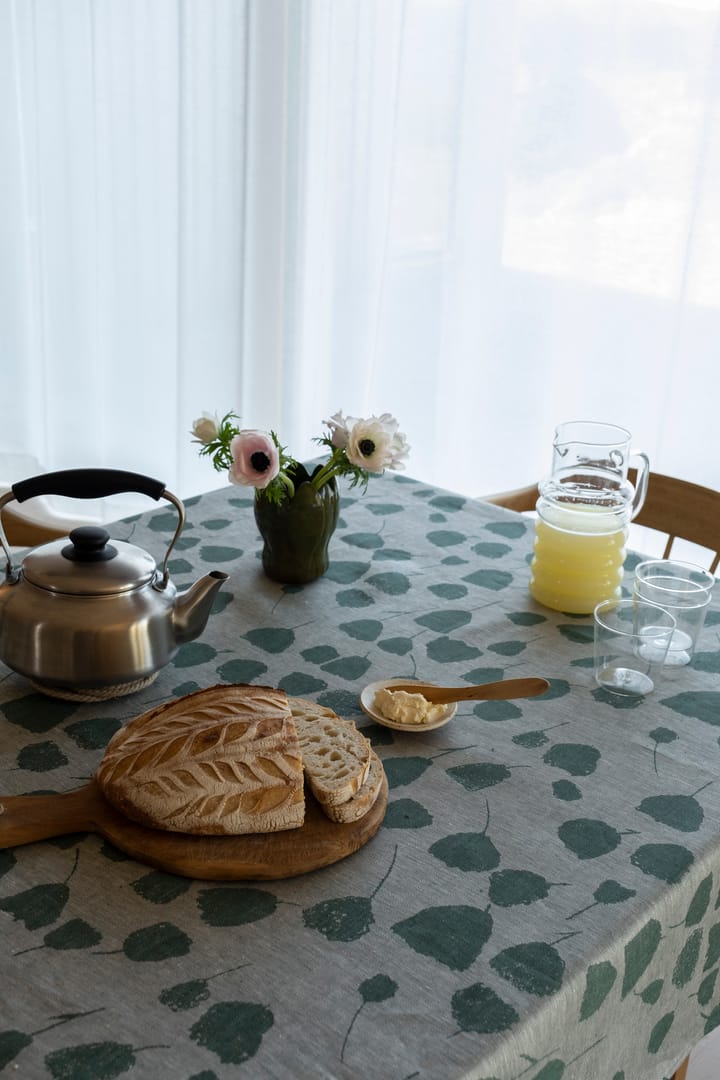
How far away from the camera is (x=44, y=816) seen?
891mm

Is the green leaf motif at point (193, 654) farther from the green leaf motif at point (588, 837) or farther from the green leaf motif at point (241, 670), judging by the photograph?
the green leaf motif at point (588, 837)

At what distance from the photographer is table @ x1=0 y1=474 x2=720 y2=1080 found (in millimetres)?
723

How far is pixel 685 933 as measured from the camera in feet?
2.99

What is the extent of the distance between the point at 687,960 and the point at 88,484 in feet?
2.38

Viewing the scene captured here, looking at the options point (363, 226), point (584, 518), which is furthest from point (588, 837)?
point (363, 226)

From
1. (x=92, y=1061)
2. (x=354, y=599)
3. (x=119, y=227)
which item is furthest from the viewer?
(x=119, y=227)

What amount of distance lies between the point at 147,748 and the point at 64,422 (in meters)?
2.62

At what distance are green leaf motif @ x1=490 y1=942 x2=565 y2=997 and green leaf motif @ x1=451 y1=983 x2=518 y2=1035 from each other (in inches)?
0.9

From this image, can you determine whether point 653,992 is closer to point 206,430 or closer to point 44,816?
point 44,816

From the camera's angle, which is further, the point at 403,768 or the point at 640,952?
the point at 403,768

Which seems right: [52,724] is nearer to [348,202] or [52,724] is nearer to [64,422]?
[348,202]

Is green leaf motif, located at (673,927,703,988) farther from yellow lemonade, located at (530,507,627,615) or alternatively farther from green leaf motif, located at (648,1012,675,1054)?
yellow lemonade, located at (530,507,627,615)

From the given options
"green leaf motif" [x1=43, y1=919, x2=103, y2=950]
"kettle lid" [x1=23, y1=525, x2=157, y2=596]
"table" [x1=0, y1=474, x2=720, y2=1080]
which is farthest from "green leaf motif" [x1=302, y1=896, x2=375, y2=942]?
"kettle lid" [x1=23, y1=525, x2=157, y2=596]

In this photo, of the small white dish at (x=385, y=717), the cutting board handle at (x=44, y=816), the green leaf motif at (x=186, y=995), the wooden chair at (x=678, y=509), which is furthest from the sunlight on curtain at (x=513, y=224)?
the green leaf motif at (x=186, y=995)
